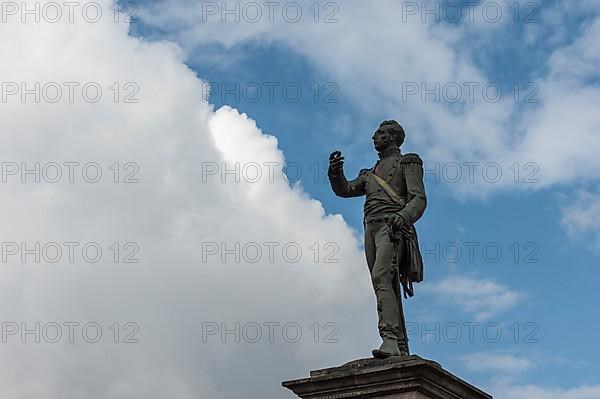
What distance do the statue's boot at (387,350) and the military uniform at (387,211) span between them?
0.08m

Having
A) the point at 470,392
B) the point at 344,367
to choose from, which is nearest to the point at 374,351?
the point at 344,367

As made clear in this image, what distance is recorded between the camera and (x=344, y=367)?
52.3 ft

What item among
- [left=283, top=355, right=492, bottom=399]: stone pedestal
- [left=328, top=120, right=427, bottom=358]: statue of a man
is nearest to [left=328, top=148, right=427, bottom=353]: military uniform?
[left=328, top=120, right=427, bottom=358]: statue of a man

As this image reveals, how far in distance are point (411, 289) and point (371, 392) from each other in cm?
211

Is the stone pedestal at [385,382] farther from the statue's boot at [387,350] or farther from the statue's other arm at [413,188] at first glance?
the statue's other arm at [413,188]

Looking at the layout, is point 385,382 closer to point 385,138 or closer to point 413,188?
point 413,188

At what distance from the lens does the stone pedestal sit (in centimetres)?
1532

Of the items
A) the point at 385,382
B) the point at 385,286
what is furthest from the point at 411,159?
the point at 385,382

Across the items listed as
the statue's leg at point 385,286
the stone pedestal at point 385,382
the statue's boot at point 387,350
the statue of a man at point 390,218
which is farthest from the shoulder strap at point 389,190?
the stone pedestal at point 385,382

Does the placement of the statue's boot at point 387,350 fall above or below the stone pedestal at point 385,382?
above

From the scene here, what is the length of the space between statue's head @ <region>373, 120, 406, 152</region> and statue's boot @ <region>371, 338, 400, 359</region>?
10.6ft

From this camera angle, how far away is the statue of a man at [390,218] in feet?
54.9

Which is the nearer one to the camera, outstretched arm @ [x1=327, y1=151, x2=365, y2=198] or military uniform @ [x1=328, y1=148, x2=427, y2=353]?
military uniform @ [x1=328, y1=148, x2=427, y2=353]

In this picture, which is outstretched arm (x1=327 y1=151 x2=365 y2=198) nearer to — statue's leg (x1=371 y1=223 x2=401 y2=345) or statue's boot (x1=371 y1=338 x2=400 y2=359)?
statue's leg (x1=371 y1=223 x2=401 y2=345)
